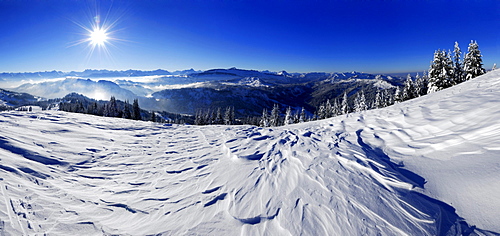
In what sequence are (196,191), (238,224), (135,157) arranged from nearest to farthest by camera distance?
(238,224), (196,191), (135,157)

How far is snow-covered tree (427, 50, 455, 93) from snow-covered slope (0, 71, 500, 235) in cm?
3396

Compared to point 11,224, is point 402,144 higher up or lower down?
higher up

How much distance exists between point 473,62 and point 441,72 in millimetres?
4050

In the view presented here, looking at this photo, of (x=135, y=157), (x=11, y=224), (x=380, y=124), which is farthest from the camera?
(x=380, y=124)

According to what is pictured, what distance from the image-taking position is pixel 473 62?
99.5 ft

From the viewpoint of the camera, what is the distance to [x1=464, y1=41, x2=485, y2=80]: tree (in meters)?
29.9

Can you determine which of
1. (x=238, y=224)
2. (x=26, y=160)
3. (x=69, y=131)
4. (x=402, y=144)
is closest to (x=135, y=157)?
(x=26, y=160)

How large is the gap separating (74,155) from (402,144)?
10984 mm

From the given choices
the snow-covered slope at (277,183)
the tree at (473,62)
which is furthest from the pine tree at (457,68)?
the snow-covered slope at (277,183)

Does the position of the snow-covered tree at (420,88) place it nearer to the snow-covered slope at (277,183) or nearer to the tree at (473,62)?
the tree at (473,62)

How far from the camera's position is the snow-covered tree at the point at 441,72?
31234 mm

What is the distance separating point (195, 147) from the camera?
27.3 ft

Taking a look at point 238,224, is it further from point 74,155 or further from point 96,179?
point 74,155

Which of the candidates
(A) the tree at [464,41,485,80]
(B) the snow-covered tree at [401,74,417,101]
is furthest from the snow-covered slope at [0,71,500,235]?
(B) the snow-covered tree at [401,74,417,101]
